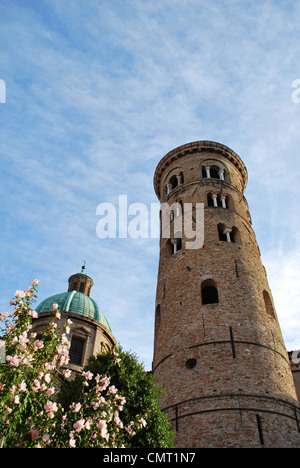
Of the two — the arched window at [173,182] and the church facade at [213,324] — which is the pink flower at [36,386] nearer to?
the church facade at [213,324]

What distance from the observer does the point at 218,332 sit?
1716 cm

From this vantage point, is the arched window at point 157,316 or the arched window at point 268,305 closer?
the arched window at point 268,305

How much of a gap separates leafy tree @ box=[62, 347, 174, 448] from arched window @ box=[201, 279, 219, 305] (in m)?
5.49

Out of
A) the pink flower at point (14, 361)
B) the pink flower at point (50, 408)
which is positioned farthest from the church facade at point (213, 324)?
the pink flower at point (14, 361)

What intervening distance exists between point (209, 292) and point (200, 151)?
10.3 m

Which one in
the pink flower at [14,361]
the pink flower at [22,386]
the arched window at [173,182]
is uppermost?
the arched window at [173,182]

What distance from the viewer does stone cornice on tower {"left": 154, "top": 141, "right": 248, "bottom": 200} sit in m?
27.0

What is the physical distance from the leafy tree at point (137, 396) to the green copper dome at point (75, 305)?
1233cm

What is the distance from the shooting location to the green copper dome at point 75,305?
28.0 meters

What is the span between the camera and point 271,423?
14625 millimetres

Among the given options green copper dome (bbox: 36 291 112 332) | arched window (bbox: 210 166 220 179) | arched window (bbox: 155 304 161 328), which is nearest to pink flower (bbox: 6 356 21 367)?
arched window (bbox: 155 304 161 328)

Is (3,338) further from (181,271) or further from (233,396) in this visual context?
(181,271)

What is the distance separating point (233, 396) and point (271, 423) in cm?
145
